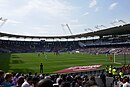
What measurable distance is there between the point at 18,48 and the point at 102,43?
4484 cm

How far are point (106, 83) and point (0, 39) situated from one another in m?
111

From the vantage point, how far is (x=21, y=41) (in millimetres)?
138875

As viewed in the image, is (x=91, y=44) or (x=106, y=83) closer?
(x=106, y=83)

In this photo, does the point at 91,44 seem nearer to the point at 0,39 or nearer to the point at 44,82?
the point at 0,39

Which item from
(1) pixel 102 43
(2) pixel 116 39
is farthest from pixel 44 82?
(1) pixel 102 43

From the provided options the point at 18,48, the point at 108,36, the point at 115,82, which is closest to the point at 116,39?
the point at 108,36

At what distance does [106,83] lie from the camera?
19547 mm

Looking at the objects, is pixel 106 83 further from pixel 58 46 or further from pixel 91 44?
pixel 58 46

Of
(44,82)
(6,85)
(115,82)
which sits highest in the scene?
(44,82)

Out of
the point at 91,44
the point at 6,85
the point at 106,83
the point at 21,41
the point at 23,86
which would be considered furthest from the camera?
the point at 21,41

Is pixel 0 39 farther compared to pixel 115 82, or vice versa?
pixel 0 39

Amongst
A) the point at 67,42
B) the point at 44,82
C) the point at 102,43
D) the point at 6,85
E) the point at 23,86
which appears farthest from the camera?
the point at 67,42

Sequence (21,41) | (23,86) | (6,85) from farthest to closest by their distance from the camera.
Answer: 1. (21,41)
2. (6,85)
3. (23,86)

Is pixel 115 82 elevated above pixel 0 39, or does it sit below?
below
